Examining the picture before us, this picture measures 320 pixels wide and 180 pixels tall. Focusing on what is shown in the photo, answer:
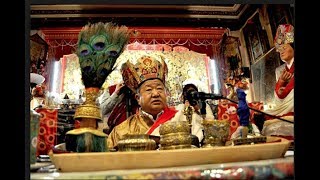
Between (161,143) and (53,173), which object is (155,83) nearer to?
(161,143)

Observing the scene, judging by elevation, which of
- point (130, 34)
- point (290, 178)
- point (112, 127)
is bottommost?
point (290, 178)

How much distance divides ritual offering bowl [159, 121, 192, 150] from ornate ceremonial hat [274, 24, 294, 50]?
0.41 metres

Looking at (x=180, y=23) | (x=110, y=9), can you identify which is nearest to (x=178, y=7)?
(x=180, y=23)

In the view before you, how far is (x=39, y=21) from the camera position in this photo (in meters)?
1.47

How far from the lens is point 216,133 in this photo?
53.1 inches

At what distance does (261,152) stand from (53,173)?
0.53m

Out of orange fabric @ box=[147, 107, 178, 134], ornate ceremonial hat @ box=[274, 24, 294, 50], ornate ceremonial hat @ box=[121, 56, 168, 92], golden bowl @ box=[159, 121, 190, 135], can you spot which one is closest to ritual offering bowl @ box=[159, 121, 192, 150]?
golden bowl @ box=[159, 121, 190, 135]

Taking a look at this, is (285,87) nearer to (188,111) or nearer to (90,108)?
(188,111)

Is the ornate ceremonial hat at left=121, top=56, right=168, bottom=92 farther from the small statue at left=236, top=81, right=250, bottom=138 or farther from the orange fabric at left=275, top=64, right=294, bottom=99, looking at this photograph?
the orange fabric at left=275, top=64, right=294, bottom=99

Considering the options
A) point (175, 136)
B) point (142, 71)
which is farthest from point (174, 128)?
point (142, 71)

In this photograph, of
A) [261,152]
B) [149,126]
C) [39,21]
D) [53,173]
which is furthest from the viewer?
[149,126]

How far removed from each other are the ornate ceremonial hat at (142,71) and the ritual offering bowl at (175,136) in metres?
0.30

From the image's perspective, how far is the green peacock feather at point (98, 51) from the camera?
52.6 inches

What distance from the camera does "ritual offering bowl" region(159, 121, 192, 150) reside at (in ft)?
4.22
